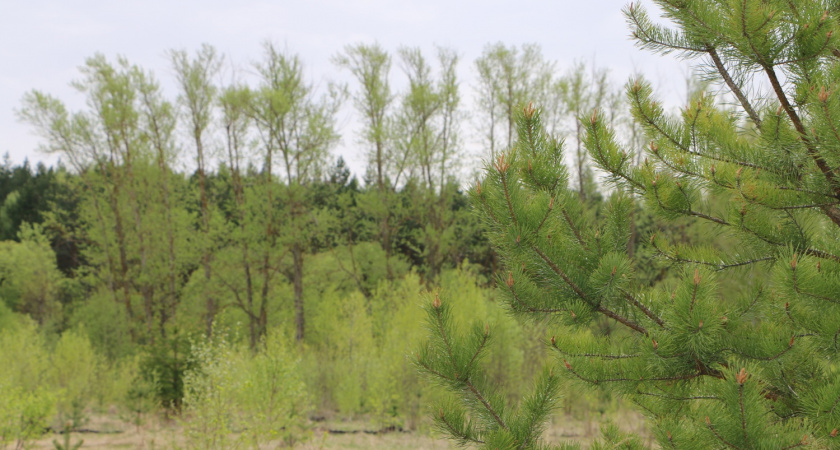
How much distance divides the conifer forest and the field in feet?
0.35

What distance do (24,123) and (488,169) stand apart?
76.2 ft

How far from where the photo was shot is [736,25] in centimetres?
249

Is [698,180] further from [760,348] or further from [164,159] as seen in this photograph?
[164,159]

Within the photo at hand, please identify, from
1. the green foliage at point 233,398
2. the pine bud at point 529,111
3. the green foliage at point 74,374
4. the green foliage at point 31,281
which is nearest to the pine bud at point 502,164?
the pine bud at point 529,111

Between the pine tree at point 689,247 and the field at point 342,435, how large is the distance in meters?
8.46

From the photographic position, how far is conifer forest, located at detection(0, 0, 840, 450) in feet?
8.13

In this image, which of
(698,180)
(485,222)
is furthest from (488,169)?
(698,180)

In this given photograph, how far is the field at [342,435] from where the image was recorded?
11188mm

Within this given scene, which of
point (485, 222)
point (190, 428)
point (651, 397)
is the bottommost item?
point (190, 428)

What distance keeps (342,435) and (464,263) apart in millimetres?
6758

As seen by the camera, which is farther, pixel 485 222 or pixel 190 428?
pixel 190 428

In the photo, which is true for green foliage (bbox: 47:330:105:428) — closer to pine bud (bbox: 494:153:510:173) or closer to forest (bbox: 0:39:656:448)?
forest (bbox: 0:39:656:448)

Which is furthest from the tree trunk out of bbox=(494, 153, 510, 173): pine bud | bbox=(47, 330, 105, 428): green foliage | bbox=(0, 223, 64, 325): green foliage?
bbox=(494, 153, 510, 173): pine bud

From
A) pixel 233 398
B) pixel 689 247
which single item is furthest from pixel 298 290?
pixel 689 247
